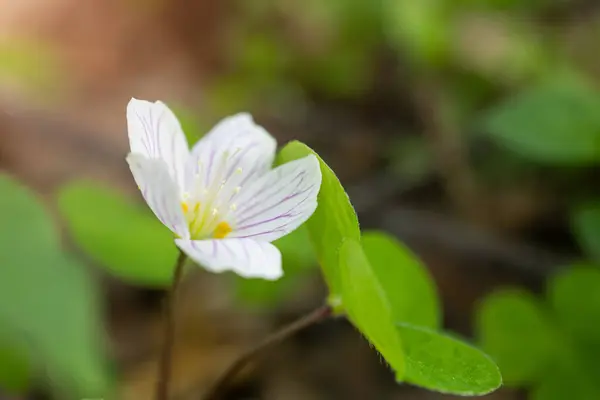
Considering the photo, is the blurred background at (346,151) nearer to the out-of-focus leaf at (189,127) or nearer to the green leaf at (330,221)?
the out-of-focus leaf at (189,127)

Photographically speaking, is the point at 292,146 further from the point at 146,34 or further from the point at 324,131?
the point at 146,34

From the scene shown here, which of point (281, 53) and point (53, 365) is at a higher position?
point (281, 53)

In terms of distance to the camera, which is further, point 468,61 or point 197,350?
point 468,61

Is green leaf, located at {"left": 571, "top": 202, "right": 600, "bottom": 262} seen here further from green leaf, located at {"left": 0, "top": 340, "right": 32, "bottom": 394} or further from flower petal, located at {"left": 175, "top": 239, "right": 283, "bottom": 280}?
green leaf, located at {"left": 0, "top": 340, "right": 32, "bottom": 394}

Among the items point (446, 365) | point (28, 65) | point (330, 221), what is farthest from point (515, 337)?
point (28, 65)

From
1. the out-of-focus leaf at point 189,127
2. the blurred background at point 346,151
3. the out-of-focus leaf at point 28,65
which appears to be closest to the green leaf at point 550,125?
the blurred background at point 346,151

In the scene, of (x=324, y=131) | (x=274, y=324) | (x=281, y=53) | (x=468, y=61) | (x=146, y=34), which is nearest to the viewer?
(x=274, y=324)

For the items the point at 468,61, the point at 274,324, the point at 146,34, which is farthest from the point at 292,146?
the point at 146,34
